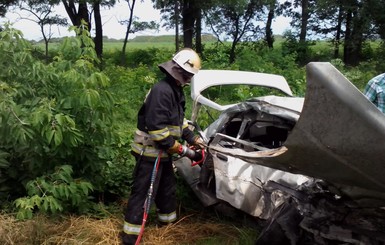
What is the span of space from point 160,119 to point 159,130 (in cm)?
9

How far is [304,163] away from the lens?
253 cm

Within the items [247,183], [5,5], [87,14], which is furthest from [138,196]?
[5,5]

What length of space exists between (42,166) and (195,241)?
164 centimetres

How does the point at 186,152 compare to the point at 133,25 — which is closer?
the point at 186,152

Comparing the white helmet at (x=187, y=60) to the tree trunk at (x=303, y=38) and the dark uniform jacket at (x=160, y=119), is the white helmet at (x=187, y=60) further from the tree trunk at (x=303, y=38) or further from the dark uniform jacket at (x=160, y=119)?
the tree trunk at (x=303, y=38)

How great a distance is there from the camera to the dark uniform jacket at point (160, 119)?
154 inches

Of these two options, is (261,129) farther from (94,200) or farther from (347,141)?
(347,141)

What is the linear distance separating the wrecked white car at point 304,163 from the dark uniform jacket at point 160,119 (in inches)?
16.3

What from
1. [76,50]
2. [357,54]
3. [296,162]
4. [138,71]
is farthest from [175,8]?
[296,162]

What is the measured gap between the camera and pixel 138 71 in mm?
12430

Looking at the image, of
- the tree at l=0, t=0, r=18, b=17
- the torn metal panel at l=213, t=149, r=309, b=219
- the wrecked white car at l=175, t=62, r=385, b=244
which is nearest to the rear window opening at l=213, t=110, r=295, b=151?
the wrecked white car at l=175, t=62, r=385, b=244

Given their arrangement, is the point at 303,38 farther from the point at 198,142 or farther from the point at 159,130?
the point at 159,130

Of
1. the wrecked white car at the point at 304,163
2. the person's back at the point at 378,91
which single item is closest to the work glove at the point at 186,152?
the wrecked white car at the point at 304,163

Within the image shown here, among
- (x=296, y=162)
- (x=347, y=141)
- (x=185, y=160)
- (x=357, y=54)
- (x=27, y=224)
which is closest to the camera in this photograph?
(x=347, y=141)
